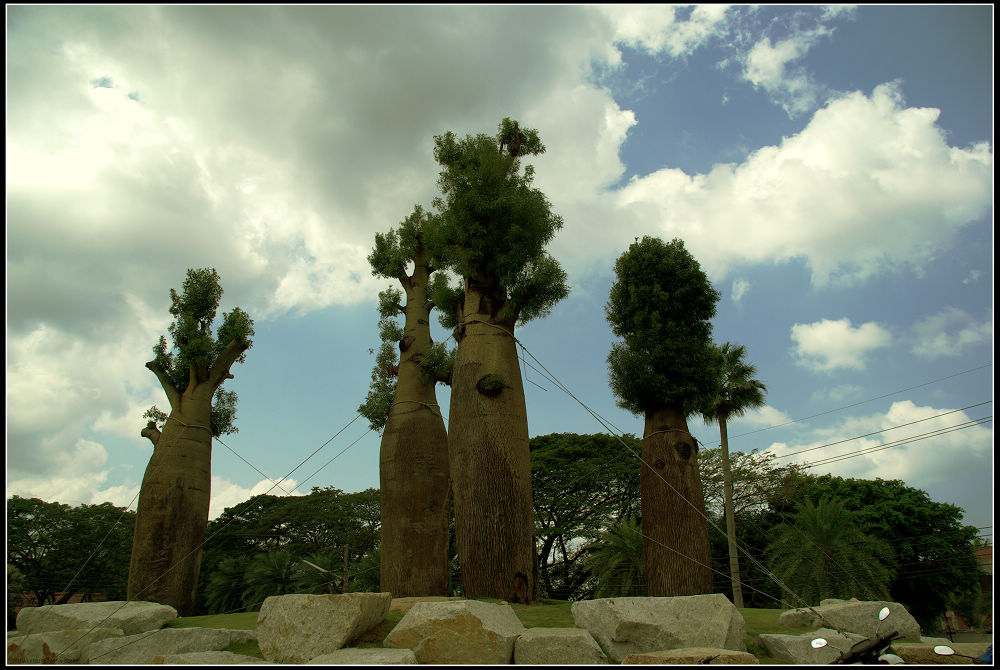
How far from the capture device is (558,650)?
5.64 metres

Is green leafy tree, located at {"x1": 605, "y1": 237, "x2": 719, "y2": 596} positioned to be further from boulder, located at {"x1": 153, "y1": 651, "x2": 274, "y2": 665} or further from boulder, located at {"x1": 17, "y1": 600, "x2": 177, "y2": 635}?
boulder, located at {"x1": 17, "y1": 600, "x2": 177, "y2": 635}

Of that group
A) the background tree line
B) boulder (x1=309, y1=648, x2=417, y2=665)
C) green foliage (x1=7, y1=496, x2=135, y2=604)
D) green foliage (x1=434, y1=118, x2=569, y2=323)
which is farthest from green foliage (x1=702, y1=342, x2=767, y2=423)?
green foliage (x1=7, y1=496, x2=135, y2=604)

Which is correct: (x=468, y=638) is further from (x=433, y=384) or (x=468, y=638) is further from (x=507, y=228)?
(x=433, y=384)

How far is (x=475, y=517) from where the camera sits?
8922 mm

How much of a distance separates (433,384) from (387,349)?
2501 millimetres

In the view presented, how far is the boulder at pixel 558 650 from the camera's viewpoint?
562 centimetres

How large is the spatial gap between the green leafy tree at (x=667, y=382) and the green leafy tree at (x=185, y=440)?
8941 millimetres

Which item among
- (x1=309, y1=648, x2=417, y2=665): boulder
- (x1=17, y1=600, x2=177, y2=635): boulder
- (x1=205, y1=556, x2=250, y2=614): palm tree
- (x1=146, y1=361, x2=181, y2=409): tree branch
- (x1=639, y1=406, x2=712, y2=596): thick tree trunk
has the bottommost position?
(x1=205, y1=556, x2=250, y2=614): palm tree

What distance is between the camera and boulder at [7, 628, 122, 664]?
704 centimetres

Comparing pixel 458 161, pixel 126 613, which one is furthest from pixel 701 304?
pixel 126 613

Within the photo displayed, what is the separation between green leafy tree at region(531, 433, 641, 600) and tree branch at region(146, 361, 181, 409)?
16.7 metres

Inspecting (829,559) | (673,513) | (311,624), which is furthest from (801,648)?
(829,559)

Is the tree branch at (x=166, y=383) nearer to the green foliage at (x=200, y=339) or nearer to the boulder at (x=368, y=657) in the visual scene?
the green foliage at (x=200, y=339)

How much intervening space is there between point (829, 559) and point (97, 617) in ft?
64.4
